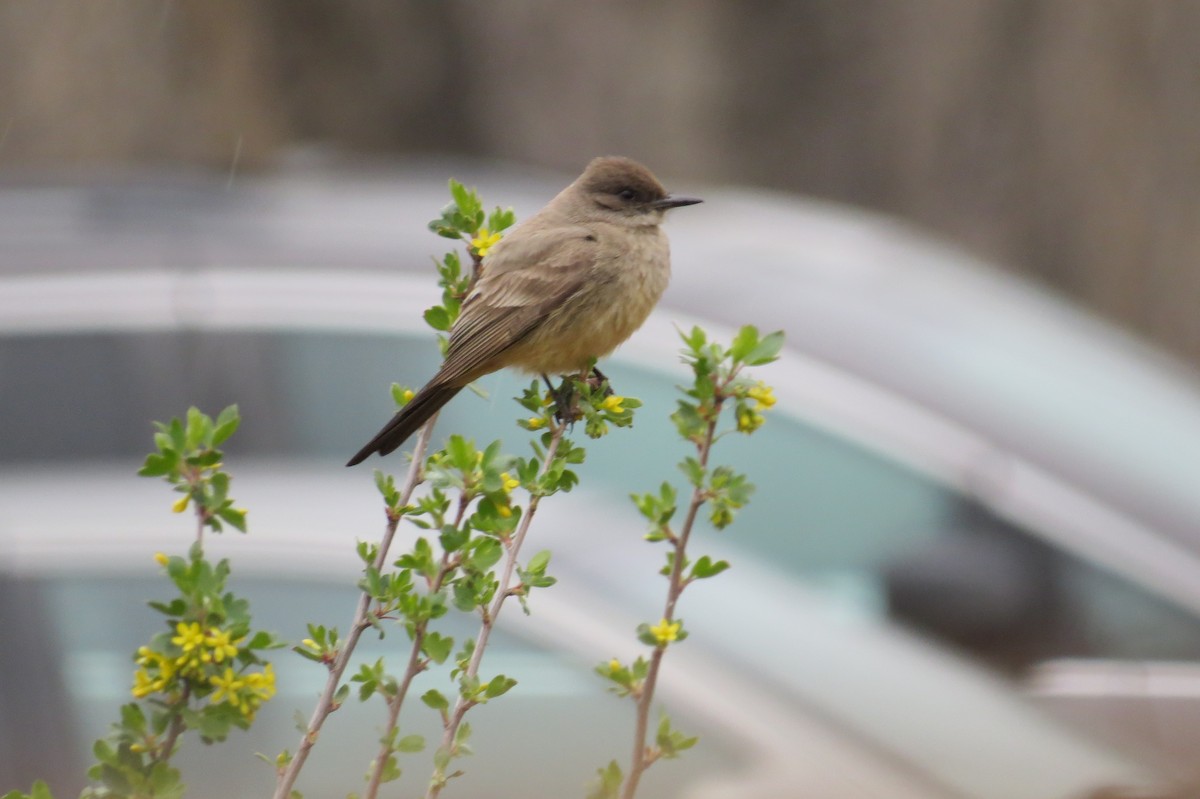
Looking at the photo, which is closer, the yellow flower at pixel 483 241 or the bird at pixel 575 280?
the yellow flower at pixel 483 241

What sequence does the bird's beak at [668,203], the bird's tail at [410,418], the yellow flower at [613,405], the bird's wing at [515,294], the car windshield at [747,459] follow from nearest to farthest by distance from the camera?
1. the yellow flower at [613,405]
2. the bird's tail at [410,418]
3. the bird's wing at [515,294]
4. the bird's beak at [668,203]
5. the car windshield at [747,459]

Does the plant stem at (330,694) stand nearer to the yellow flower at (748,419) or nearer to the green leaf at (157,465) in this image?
the green leaf at (157,465)

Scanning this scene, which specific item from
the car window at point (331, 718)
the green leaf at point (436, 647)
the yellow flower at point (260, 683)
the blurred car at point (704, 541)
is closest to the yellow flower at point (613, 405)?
the green leaf at point (436, 647)

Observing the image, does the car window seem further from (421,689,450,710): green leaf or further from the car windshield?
(421,689,450,710): green leaf

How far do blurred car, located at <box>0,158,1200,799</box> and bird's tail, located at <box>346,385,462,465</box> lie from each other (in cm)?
106

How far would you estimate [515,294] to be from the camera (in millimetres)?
2836

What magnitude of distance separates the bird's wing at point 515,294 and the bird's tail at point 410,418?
18 cm

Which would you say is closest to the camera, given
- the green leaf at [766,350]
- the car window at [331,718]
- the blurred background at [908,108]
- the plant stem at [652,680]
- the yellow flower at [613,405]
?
the plant stem at [652,680]

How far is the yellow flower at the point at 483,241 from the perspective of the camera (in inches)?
72.0

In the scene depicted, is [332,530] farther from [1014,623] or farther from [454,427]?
[1014,623]

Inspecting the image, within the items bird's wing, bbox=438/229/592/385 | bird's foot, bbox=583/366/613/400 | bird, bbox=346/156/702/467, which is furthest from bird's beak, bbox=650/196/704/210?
bird's foot, bbox=583/366/613/400

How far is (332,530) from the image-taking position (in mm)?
3873

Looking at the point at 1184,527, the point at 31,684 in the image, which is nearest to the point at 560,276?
the point at 31,684

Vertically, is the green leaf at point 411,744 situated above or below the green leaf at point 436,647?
below
